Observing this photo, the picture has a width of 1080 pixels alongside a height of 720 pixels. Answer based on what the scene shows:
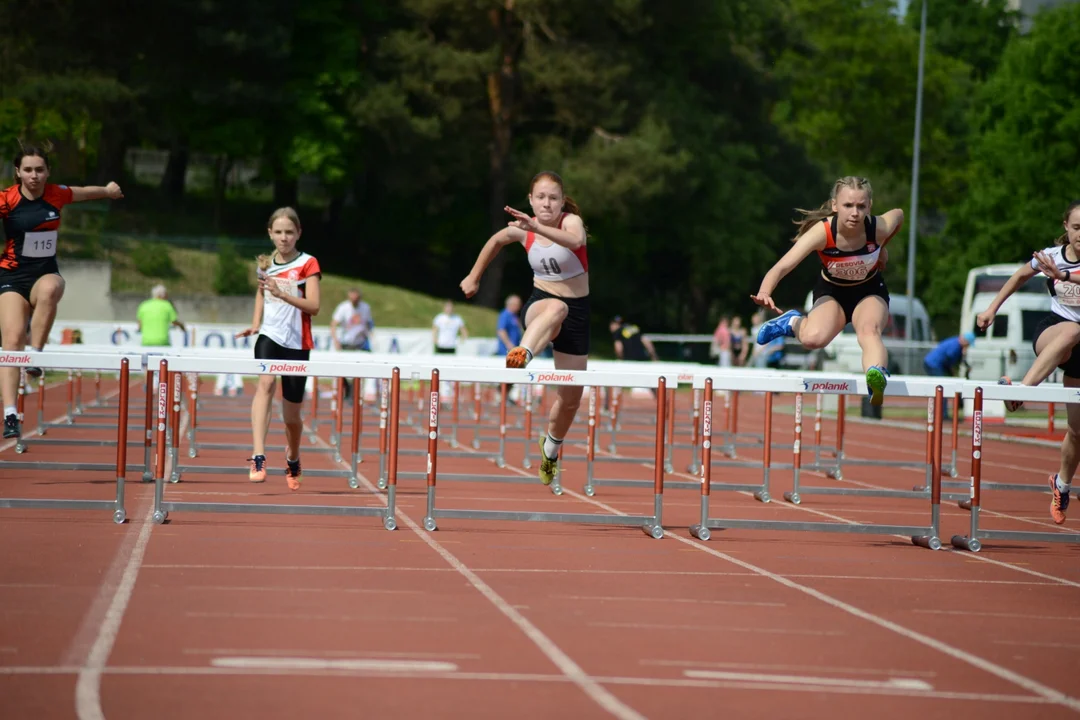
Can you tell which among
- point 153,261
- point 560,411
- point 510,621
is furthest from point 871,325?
point 153,261

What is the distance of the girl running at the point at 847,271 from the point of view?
8.42 metres

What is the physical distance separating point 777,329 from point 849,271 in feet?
1.87

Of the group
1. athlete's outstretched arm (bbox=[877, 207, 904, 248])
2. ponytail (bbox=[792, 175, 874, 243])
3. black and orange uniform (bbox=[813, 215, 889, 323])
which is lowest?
black and orange uniform (bbox=[813, 215, 889, 323])

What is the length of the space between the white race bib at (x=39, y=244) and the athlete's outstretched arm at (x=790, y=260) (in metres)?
5.02

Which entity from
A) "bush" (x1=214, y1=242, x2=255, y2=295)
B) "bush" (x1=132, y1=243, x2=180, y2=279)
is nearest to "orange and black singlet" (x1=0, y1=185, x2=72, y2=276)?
"bush" (x1=214, y1=242, x2=255, y2=295)

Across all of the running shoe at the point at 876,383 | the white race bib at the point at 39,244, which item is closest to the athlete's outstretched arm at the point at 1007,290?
the running shoe at the point at 876,383

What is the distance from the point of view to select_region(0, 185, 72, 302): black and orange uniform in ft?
32.1

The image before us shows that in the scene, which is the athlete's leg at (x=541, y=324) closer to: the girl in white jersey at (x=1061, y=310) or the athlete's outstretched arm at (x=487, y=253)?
the athlete's outstretched arm at (x=487, y=253)

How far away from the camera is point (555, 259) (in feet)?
29.0

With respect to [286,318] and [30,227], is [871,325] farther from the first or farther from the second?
[30,227]

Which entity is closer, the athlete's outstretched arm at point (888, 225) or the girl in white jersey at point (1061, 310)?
the athlete's outstretched arm at point (888, 225)

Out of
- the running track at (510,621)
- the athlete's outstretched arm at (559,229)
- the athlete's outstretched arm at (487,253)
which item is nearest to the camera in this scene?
the running track at (510,621)

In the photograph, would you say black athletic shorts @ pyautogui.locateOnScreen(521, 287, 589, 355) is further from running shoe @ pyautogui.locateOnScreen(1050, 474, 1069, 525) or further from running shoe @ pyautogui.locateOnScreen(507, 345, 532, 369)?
running shoe @ pyautogui.locateOnScreen(1050, 474, 1069, 525)

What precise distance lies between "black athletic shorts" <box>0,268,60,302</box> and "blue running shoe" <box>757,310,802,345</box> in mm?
4876
